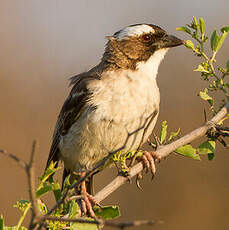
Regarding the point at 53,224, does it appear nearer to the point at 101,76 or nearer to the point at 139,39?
the point at 101,76

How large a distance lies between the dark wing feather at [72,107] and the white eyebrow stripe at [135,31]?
60cm

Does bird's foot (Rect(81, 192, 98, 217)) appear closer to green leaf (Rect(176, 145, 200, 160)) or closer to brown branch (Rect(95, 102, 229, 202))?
brown branch (Rect(95, 102, 229, 202))

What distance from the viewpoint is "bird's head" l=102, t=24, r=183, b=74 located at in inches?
185

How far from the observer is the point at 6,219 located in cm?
789

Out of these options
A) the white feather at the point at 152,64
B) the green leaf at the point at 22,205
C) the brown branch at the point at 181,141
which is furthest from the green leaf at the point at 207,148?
the white feather at the point at 152,64

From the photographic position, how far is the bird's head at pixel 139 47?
469cm

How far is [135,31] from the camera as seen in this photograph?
493 cm

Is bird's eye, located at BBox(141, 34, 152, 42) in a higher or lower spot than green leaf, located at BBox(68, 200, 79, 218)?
higher

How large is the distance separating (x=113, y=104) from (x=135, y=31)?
1131 mm

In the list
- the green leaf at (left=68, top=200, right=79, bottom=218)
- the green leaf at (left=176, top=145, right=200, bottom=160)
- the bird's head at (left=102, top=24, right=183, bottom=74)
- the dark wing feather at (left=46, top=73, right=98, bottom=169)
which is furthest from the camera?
the bird's head at (left=102, top=24, right=183, bottom=74)

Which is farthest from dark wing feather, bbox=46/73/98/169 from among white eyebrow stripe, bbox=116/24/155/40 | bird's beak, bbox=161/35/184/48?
bird's beak, bbox=161/35/184/48

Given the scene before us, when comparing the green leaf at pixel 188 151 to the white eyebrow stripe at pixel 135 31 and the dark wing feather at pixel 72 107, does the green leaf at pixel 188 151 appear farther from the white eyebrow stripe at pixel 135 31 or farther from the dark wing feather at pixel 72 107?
the white eyebrow stripe at pixel 135 31

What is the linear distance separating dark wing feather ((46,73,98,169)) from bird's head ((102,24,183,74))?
361 mm

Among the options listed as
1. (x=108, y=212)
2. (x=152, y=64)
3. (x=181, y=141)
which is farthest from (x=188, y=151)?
(x=152, y=64)
